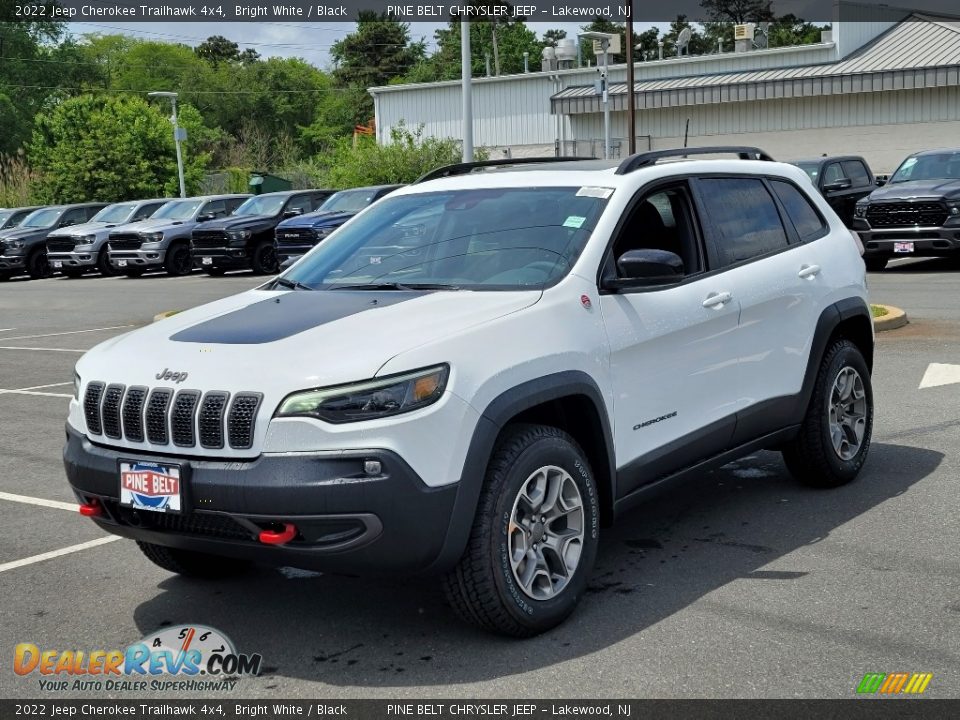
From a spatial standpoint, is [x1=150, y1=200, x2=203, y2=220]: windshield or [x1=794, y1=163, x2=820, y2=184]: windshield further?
[x1=150, y1=200, x2=203, y2=220]: windshield

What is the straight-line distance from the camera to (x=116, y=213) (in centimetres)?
3266

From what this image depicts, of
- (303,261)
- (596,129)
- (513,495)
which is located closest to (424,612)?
(513,495)

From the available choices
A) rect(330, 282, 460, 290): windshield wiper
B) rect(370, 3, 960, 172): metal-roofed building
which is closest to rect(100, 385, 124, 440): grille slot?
rect(330, 282, 460, 290): windshield wiper

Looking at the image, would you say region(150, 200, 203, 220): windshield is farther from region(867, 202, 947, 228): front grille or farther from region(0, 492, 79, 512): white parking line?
region(0, 492, 79, 512): white parking line

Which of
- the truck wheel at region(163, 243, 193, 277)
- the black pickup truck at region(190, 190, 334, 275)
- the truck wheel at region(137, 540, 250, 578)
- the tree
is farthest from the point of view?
the tree

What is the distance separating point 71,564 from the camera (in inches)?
230

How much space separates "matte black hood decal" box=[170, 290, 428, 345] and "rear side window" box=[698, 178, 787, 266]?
5.53 ft

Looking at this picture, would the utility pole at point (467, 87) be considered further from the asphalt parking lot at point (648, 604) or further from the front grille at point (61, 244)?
the asphalt parking lot at point (648, 604)

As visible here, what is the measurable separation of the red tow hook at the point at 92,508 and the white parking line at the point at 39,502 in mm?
2331

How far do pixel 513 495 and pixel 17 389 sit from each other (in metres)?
8.71

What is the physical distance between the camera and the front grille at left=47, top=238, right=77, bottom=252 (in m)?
31.1

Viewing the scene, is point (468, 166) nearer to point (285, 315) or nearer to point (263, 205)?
point (285, 315)

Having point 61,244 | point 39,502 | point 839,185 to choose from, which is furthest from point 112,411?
point 61,244

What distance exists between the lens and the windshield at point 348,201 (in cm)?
2627
